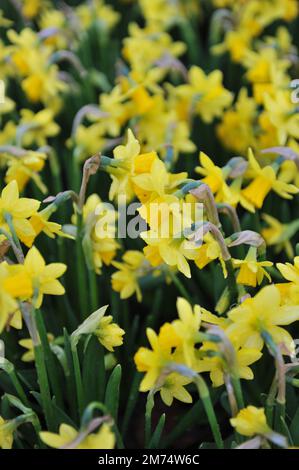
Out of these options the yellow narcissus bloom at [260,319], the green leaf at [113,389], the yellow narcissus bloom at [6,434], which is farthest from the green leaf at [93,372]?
the yellow narcissus bloom at [260,319]

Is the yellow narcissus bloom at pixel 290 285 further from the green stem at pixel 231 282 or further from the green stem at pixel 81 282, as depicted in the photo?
the green stem at pixel 81 282

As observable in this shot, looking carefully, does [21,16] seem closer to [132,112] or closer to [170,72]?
[170,72]

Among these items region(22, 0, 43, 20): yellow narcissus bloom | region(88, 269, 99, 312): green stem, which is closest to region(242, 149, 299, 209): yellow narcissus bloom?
region(88, 269, 99, 312): green stem

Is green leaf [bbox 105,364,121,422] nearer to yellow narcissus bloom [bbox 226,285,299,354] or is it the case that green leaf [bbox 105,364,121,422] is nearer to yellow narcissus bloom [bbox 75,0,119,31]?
yellow narcissus bloom [bbox 226,285,299,354]

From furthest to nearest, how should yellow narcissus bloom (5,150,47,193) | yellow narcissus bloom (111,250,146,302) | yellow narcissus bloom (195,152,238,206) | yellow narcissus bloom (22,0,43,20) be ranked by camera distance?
1. yellow narcissus bloom (22,0,43,20)
2. yellow narcissus bloom (5,150,47,193)
3. yellow narcissus bloom (111,250,146,302)
4. yellow narcissus bloom (195,152,238,206)

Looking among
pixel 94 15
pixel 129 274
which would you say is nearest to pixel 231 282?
pixel 129 274
